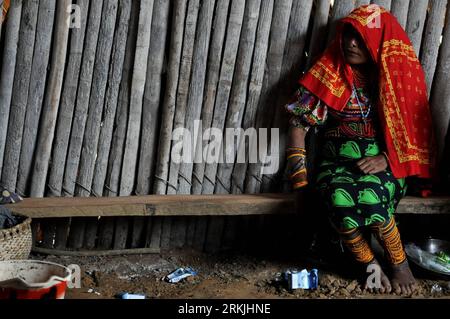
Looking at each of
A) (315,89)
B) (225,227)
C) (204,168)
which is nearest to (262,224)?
(225,227)

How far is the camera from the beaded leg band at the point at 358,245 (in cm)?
406

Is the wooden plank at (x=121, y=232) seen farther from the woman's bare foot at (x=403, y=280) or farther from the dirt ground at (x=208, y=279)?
the woman's bare foot at (x=403, y=280)

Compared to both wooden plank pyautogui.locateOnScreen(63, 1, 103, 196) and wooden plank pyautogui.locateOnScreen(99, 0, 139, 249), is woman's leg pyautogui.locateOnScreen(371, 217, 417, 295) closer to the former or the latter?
wooden plank pyautogui.locateOnScreen(99, 0, 139, 249)

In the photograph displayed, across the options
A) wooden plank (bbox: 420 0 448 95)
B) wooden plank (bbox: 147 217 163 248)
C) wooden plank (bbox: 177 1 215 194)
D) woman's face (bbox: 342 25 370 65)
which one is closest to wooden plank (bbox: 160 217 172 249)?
wooden plank (bbox: 147 217 163 248)

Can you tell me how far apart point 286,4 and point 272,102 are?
66 centimetres

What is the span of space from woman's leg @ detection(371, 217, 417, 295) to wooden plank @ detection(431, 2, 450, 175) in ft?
2.35

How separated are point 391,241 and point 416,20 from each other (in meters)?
1.50

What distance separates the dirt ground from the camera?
4000 millimetres

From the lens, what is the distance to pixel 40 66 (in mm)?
4109

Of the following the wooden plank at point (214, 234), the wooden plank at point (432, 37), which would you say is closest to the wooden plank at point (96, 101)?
the wooden plank at point (214, 234)

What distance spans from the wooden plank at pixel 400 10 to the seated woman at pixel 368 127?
22 centimetres

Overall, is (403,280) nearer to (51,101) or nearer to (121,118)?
(121,118)

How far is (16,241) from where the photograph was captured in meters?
3.69
